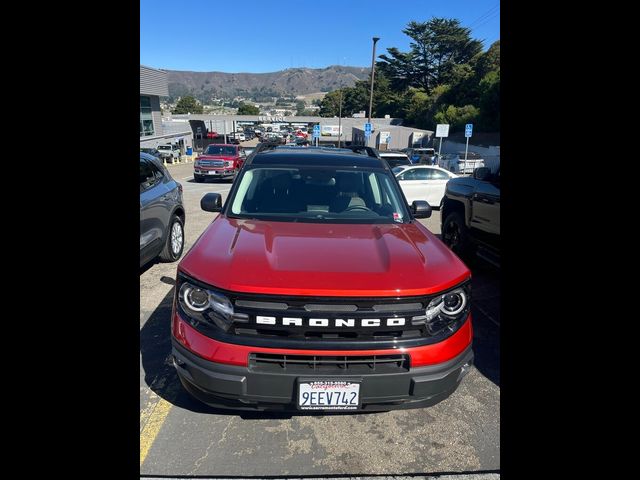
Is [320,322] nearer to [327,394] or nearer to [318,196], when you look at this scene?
→ [327,394]

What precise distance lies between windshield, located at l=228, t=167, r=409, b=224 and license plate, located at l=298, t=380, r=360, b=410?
138 cm

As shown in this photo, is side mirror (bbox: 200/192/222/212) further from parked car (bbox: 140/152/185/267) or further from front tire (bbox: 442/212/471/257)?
front tire (bbox: 442/212/471/257)

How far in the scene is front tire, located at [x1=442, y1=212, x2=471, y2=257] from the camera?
226 inches

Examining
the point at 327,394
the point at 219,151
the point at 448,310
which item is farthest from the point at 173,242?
the point at 219,151

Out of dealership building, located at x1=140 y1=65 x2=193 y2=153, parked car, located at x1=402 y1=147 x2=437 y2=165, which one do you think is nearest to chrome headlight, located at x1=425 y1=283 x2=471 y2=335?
parked car, located at x1=402 y1=147 x2=437 y2=165

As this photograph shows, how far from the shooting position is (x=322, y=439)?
8.11 ft

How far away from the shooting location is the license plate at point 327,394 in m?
2.06

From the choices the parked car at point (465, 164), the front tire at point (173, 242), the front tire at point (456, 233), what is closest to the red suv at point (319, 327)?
the front tire at point (456, 233)

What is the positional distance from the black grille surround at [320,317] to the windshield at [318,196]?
114cm

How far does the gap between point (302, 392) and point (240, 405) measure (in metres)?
0.37

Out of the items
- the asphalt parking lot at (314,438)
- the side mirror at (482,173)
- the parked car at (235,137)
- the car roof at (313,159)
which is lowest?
the asphalt parking lot at (314,438)

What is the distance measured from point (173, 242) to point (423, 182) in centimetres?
829

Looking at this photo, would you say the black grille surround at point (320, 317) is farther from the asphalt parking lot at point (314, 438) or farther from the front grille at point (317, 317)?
the asphalt parking lot at point (314, 438)
